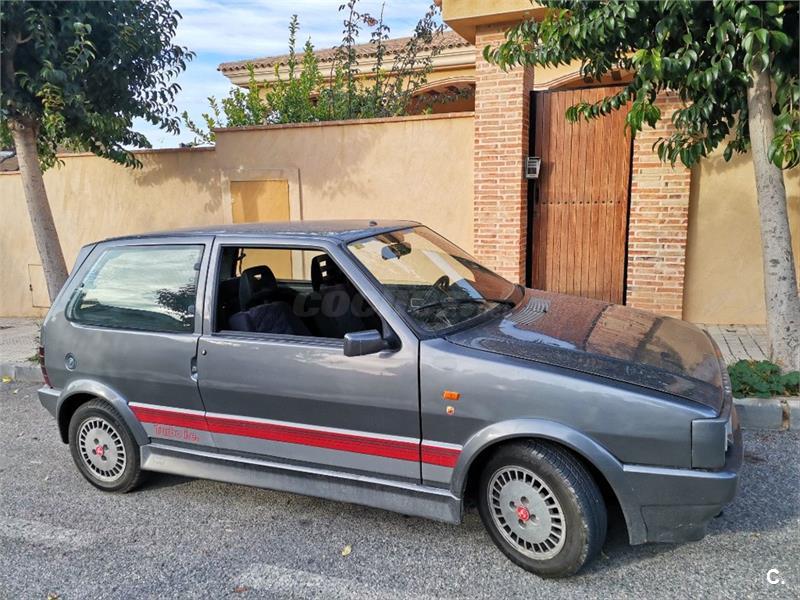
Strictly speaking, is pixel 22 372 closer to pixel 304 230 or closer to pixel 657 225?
pixel 304 230

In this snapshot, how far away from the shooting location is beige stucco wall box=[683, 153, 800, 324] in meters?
7.08

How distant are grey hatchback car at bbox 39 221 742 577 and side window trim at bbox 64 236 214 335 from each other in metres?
0.01

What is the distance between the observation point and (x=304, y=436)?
347cm

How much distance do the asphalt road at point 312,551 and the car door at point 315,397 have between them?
0.43 metres

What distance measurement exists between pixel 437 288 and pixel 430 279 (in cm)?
10

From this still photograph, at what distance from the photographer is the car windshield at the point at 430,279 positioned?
135 inches

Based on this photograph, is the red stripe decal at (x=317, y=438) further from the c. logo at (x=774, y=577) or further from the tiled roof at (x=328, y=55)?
the tiled roof at (x=328, y=55)

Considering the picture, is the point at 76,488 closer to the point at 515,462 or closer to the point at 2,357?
the point at 515,462

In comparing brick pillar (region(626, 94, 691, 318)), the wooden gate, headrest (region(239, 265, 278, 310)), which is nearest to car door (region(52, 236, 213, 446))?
headrest (region(239, 265, 278, 310))

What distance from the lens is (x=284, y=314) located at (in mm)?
3996

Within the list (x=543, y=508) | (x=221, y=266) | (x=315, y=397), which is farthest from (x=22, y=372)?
(x=543, y=508)

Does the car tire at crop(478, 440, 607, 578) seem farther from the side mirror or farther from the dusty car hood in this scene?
the side mirror

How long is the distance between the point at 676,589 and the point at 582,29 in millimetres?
4088

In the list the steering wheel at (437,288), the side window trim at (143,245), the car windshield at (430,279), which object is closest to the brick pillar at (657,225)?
the car windshield at (430,279)
